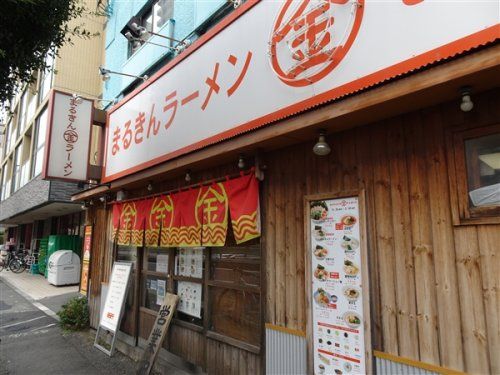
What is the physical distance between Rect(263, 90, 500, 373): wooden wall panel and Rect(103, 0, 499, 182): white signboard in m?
0.61

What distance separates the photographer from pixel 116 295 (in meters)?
8.16

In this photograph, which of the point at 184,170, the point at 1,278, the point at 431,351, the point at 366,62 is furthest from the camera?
the point at 1,278

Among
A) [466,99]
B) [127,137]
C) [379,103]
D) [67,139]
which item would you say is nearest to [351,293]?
[379,103]

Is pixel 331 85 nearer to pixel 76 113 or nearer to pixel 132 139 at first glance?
pixel 132 139

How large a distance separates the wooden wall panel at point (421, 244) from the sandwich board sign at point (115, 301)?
16.4ft

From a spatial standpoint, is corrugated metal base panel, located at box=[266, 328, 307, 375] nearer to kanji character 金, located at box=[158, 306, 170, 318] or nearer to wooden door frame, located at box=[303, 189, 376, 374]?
wooden door frame, located at box=[303, 189, 376, 374]

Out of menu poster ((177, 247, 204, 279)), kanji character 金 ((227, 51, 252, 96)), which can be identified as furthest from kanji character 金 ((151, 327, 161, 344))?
kanji character 金 ((227, 51, 252, 96))

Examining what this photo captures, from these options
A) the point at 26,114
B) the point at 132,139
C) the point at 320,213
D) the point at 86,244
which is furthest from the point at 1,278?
the point at 320,213

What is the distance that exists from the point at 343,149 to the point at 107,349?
22.8 feet

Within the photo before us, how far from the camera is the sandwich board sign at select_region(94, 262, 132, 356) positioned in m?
7.82

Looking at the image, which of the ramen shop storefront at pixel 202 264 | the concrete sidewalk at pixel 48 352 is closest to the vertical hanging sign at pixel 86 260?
the concrete sidewalk at pixel 48 352

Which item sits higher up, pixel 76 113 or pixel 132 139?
pixel 76 113

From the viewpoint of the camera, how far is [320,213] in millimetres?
4230

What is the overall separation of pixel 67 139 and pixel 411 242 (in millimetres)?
7726
